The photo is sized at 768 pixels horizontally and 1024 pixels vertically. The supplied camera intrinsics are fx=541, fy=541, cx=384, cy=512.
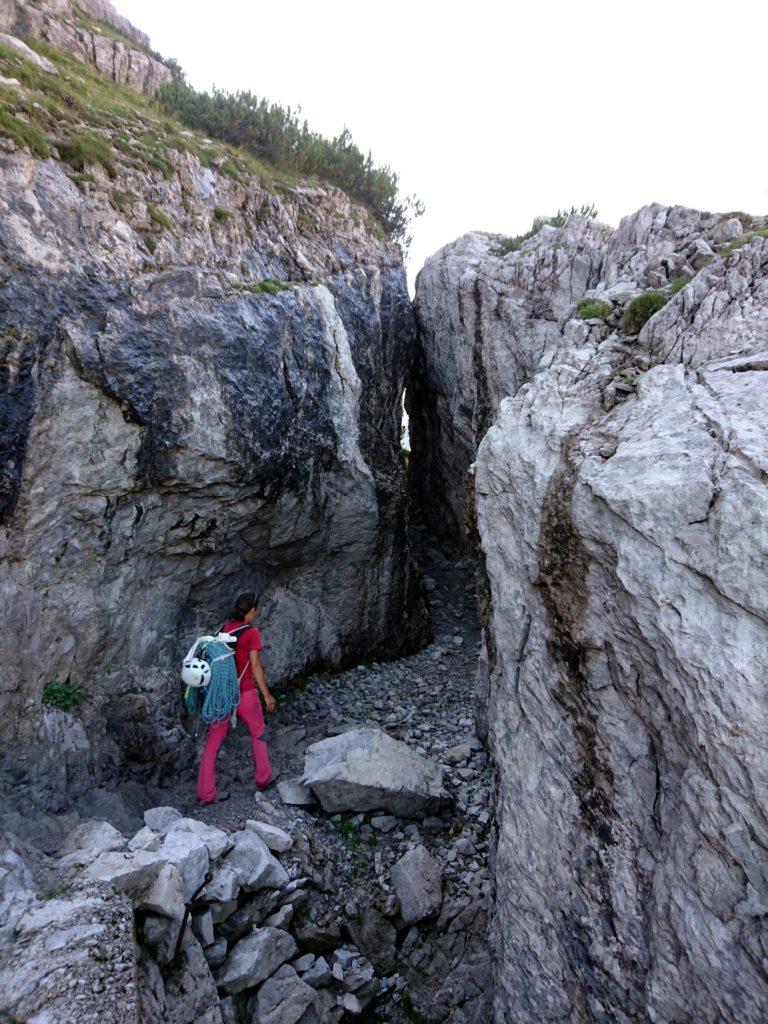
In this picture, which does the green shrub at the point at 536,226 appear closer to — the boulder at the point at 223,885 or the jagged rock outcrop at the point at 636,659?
the jagged rock outcrop at the point at 636,659

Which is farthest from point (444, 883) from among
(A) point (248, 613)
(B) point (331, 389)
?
(B) point (331, 389)

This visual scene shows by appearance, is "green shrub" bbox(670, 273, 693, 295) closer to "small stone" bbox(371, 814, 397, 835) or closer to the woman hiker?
the woman hiker

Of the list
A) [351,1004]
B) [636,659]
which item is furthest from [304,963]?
[636,659]

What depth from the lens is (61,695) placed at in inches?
331

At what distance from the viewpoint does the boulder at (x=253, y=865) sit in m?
6.86

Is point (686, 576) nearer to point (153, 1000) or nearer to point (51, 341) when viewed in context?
point (153, 1000)

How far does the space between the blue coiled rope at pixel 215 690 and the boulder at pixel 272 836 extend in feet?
5.11

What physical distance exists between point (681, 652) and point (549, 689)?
6.83ft

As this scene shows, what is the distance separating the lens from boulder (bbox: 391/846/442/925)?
24.7 ft

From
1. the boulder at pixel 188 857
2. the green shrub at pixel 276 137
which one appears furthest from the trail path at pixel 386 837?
the green shrub at pixel 276 137

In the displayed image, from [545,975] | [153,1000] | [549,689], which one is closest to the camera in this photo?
[153,1000]

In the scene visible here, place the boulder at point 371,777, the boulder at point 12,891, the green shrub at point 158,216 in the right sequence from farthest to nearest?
the green shrub at point 158,216
the boulder at point 371,777
the boulder at point 12,891

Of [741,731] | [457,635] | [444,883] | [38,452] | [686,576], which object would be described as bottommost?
[444,883]

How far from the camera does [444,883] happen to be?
26.0 feet
